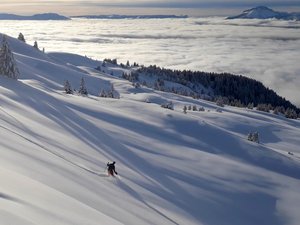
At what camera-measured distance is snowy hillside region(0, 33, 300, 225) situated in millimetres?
13320

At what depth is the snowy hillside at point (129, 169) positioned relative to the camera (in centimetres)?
1332

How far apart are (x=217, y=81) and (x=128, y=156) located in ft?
505

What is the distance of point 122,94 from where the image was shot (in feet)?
360

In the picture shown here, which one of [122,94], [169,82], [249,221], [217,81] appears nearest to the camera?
[249,221]

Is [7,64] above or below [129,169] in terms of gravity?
above

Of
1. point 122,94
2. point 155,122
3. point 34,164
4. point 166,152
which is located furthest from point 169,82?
point 34,164

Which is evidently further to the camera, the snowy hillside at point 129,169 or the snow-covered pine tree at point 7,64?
the snow-covered pine tree at point 7,64

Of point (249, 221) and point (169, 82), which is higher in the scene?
point (249, 221)

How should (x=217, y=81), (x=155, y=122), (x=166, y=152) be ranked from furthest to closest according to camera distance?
(x=217, y=81) < (x=155, y=122) < (x=166, y=152)

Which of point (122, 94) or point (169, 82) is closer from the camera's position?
point (122, 94)

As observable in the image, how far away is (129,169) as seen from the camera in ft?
86.0

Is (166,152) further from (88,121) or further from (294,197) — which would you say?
(294,197)

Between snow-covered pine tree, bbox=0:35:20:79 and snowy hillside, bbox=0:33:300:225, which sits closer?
snowy hillside, bbox=0:33:300:225

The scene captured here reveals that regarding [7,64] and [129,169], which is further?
[7,64]
